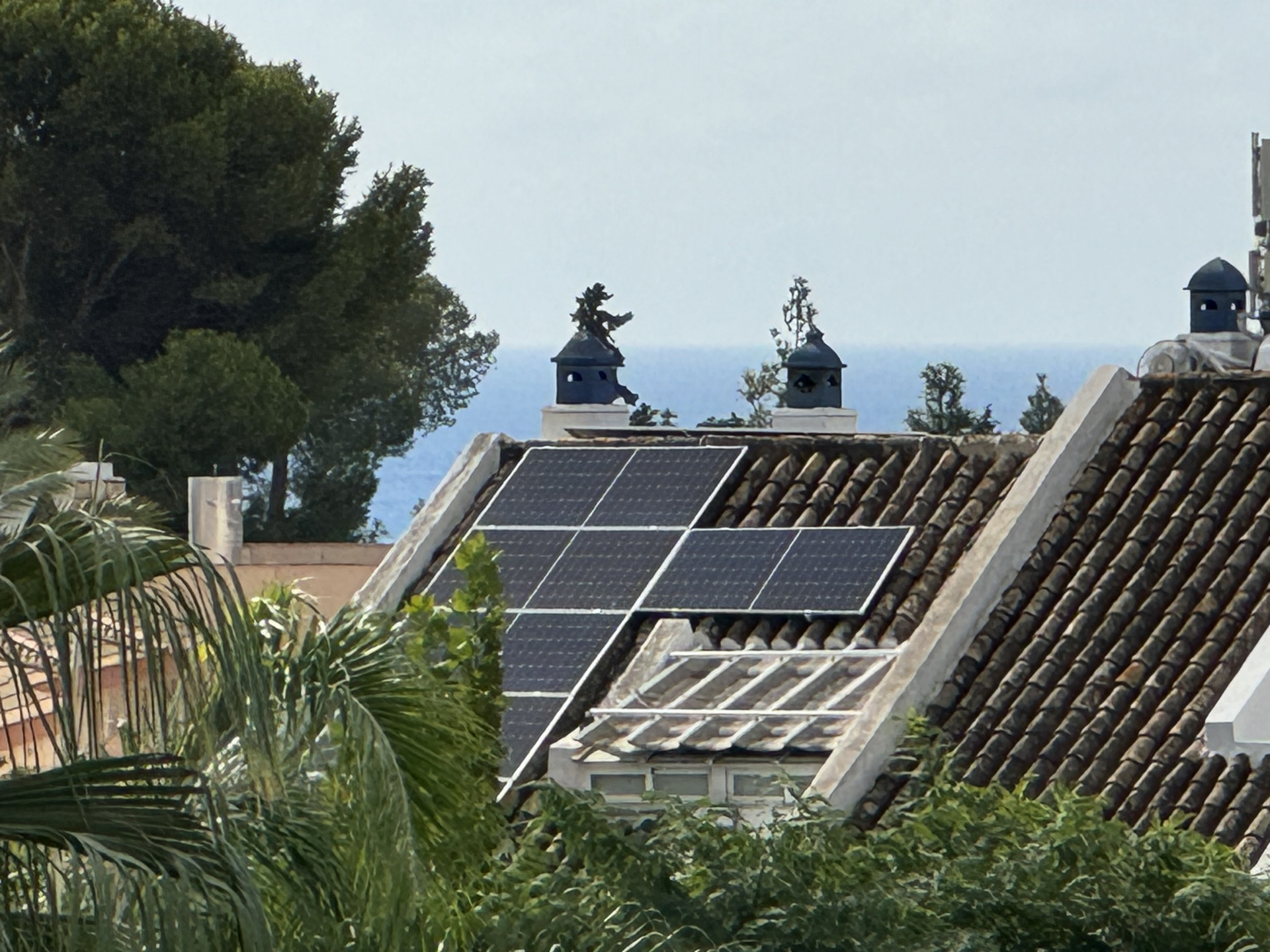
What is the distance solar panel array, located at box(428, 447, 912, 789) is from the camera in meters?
16.0

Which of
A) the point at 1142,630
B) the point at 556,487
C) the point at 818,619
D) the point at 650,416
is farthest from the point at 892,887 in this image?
the point at 650,416

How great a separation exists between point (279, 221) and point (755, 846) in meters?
35.2

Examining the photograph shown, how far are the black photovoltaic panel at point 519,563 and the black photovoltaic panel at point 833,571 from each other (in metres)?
1.69

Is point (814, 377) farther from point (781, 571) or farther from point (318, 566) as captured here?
point (318, 566)


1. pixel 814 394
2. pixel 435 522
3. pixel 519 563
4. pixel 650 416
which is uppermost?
pixel 650 416

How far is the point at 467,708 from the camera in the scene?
1345 centimetres

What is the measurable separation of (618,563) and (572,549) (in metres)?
0.42

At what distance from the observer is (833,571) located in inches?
635

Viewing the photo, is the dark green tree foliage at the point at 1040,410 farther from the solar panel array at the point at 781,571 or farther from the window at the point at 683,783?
the window at the point at 683,783

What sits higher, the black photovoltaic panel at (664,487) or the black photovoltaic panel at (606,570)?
the black photovoltaic panel at (664,487)

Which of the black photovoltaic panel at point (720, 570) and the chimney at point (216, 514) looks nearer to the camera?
the black photovoltaic panel at point (720, 570)

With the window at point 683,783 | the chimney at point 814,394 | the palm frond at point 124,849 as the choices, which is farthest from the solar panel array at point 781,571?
the palm frond at point 124,849

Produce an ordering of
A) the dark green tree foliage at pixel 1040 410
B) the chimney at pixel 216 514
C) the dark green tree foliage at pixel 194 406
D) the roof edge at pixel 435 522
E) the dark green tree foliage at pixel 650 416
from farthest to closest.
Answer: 1. the dark green tree foliage at pixel 1040 410
2. the dark green tree foliage at pixel 194 406
3. the dark green tree foliage at pixel 650 416
4. the chimney at pixel 216 514
5. the roof edge at pixel 435 522

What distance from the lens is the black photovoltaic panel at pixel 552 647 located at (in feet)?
52.9
